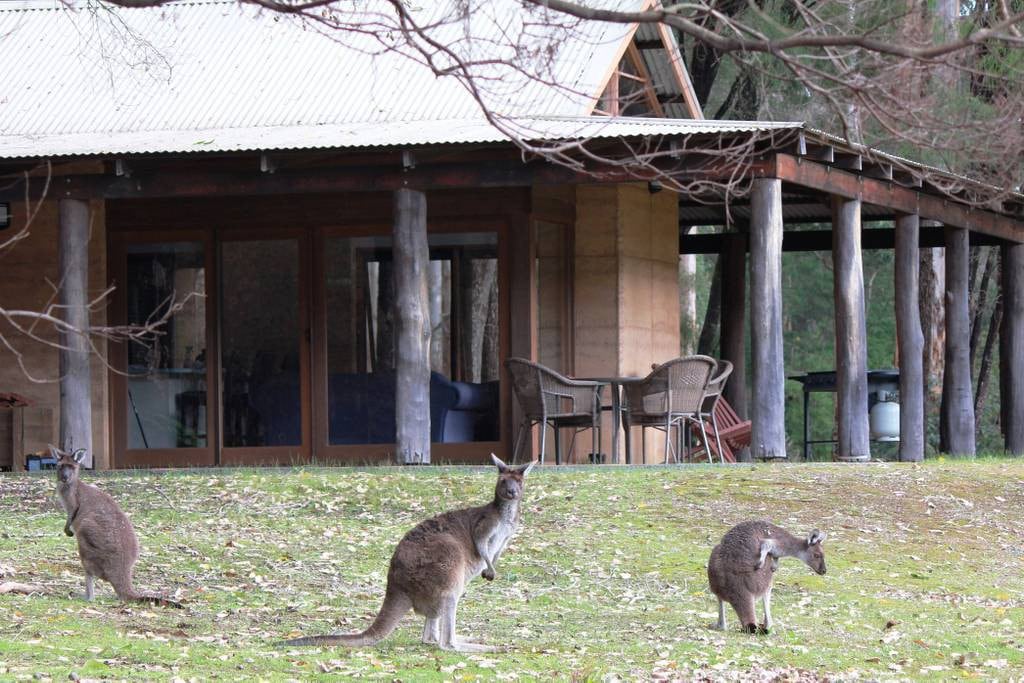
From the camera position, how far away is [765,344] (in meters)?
14.7

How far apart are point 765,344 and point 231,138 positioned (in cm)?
542

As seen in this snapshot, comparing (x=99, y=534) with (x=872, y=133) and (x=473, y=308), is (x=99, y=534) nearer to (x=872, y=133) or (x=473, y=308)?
(x=473, y=308)

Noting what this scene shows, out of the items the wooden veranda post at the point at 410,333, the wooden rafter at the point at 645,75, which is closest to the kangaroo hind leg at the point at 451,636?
the wooden veranda post at the point at 410,333

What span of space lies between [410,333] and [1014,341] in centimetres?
867

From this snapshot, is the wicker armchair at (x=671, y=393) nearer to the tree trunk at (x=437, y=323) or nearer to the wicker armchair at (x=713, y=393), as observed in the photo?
the wicker armchair at (x=713, y=393)

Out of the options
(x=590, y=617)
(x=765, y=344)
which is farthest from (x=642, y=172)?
(x=590, y=617)

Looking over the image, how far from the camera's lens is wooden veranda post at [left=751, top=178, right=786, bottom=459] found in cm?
1461

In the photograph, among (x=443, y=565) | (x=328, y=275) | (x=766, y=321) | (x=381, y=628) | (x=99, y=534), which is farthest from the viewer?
(x=328, y=275)

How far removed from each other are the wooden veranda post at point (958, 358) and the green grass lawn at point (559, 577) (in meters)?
3.47

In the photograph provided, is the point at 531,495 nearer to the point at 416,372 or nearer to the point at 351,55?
the point at 416,372

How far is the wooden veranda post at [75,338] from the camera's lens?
49.9ft

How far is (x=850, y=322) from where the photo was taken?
16.0m

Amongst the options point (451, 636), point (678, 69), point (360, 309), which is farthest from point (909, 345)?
point (451, 636)

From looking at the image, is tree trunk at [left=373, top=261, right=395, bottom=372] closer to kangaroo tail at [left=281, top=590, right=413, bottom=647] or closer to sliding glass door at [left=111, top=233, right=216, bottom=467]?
sliding glass door at [left=111, top=233, right=216, bottom=467]
